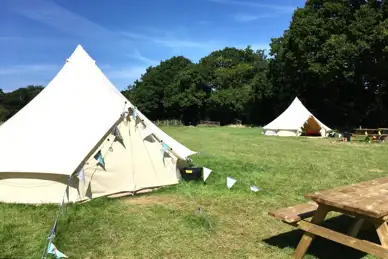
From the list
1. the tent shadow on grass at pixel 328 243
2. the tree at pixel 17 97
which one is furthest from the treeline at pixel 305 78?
the tree at pixel 17 97

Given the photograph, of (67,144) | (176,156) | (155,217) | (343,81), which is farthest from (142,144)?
(343,81)

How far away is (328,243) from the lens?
495cm

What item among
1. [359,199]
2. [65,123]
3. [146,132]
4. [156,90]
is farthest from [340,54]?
[156,90]

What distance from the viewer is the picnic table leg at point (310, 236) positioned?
4195 mm

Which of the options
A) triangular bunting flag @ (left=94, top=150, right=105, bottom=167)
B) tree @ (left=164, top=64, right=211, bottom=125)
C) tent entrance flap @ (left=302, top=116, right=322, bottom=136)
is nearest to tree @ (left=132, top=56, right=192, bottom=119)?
tree @ (left=164, top=64, right=211, bottom=125)

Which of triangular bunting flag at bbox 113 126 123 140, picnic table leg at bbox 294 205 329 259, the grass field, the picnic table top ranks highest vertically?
triangular bunting flag at bbox 113 126 123 140

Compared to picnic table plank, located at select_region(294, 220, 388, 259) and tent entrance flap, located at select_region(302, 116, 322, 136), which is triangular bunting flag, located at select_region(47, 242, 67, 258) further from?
tent entrance flap, located at select_region(302, 116, 322, 136)

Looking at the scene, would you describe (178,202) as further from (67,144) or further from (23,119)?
(23,119)

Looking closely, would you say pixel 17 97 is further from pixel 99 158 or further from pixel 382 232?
pixel 382 232

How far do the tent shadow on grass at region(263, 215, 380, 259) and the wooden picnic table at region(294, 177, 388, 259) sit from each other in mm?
352

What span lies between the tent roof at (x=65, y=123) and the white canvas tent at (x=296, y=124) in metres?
19.1

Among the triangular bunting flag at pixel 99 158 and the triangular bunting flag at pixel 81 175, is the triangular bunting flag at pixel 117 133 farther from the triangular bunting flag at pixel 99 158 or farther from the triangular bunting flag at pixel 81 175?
the triangular bunting flag at pixel 81 175

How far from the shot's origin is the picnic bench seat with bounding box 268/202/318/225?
14.2 ft

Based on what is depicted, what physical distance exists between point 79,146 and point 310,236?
4742mm
